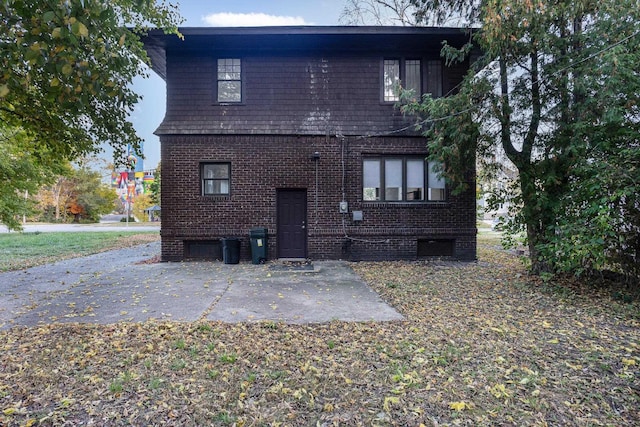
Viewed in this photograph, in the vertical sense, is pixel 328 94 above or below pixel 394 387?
above

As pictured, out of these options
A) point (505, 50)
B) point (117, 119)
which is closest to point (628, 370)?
point (505, 50)

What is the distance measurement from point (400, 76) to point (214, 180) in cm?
636

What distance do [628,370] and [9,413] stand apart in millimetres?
5407

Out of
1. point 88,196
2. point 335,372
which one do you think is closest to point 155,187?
point 88,196

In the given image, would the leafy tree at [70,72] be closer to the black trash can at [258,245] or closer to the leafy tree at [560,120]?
the black trash can at [258,245]

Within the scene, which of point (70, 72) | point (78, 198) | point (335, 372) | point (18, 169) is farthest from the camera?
point (78, 198)

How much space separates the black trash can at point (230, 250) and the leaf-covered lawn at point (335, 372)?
5059 mm

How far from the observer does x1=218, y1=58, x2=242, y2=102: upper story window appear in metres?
10.0

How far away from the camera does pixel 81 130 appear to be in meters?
6.38

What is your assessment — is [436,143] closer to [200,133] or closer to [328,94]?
[328,94]

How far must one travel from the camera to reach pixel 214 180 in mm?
9969

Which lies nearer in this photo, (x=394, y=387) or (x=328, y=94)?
(x=394, y=387)

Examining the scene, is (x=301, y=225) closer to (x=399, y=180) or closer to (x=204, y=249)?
(x=204, y=249)

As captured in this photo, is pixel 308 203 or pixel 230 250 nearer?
pixel 230 250
